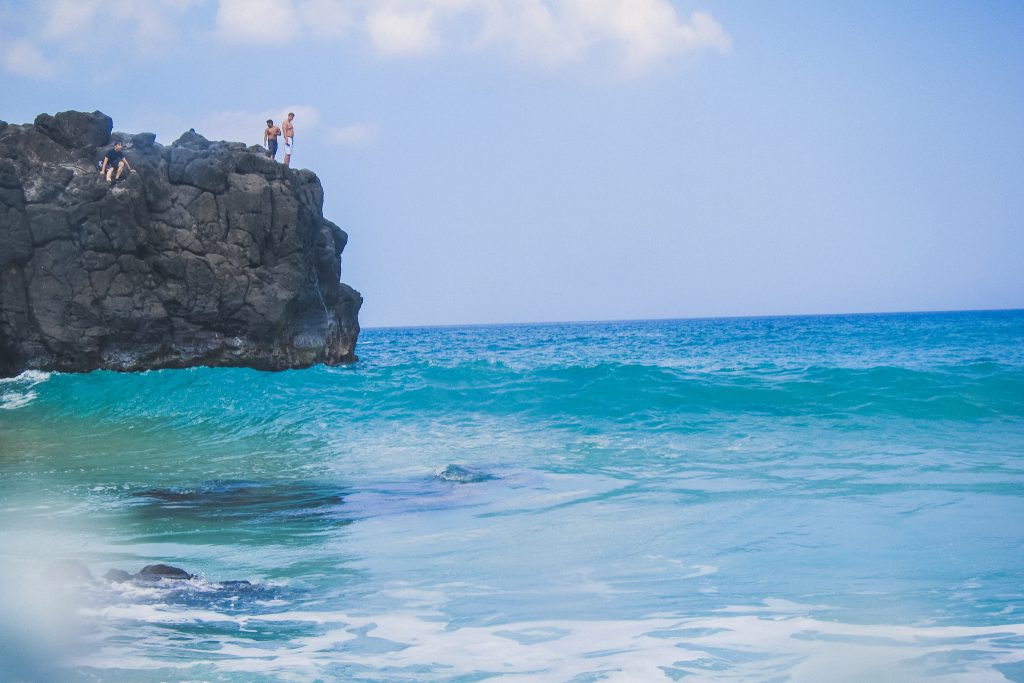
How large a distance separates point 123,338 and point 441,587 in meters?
22.1

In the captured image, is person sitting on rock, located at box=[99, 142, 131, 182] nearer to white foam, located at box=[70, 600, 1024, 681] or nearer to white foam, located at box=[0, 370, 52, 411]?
white foam, located at box=[0, 370, 52, 411]

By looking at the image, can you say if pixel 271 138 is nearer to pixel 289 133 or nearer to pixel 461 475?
pixel 289 133

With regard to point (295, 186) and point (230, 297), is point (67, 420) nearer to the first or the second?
point (230, 297)

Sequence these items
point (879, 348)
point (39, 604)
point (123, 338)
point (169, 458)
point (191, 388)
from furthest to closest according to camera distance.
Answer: point (879, 348)
point (123, 338)
point (191, 388)
point (169, 458)
point (39, 604)

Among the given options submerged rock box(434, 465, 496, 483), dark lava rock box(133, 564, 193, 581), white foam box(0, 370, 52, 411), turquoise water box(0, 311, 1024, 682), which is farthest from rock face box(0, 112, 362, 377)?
dark lava rock box(133, 564, 193, 581)

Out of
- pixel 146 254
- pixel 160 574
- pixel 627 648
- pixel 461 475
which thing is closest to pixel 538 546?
pixel 627 648

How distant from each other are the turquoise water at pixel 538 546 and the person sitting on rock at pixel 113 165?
34.3ft

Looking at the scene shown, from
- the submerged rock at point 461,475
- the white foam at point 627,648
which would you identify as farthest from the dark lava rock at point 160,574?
the submerged rock at point 461,475

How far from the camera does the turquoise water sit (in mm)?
4820

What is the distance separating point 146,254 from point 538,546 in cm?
2151

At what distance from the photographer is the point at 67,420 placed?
19.7 metres

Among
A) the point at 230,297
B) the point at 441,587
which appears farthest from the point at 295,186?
the point at 441,587

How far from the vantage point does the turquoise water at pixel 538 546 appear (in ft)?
15.8

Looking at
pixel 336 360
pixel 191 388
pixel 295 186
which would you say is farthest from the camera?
pixel 336 360
